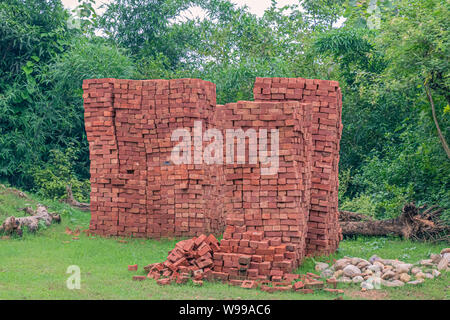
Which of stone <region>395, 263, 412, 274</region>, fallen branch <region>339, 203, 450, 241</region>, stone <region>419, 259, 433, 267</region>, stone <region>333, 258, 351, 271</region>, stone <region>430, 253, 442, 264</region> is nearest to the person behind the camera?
stone <region>395, 263, 412, 274</region>

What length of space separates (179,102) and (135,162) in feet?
5.00

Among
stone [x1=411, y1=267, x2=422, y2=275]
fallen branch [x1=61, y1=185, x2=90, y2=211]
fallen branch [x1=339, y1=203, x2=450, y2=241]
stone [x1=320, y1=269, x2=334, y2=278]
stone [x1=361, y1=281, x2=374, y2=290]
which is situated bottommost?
stone [x1=361, y1=281, x2=374, y2=290]

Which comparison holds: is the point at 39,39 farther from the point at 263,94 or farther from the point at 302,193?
the point at 302,193

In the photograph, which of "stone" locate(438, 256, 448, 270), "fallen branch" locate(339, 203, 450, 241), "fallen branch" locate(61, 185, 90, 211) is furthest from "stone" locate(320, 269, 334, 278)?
"fallen branch" locate(61, 185, 90, 211)

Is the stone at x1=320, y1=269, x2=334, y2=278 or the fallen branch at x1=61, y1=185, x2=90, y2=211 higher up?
the fallen branch at x1=61, y1=185, x2=90, y2=211

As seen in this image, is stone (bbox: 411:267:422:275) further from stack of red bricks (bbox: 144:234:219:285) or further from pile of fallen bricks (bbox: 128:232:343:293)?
stack of red bricks (bbox: 144:234:219:285)

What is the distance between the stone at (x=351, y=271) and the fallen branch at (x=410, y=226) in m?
3.78

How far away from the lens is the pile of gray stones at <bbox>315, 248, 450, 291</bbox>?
7.37 meters

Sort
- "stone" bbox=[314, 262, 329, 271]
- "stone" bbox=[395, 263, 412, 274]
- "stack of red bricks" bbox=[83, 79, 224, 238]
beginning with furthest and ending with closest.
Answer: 1. "stack of red bricks" bbox=[83, 79, 224, 238]
2. "stone" bbox=[314, 262, 329, 271]
3. "stone" bbox=[395, 263, 412, 274]

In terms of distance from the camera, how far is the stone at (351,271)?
7590 mm

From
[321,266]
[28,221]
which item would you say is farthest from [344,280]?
[28,221]

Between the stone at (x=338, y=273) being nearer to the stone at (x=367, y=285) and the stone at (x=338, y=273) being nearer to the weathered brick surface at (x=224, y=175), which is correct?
the stone at (x=367, y=285)

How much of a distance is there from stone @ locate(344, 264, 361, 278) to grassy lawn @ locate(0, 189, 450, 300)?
1.02 ft

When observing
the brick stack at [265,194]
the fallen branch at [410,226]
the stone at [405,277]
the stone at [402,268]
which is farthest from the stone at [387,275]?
the fallen branch at [410,226]
